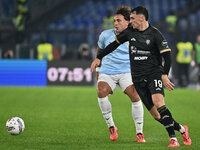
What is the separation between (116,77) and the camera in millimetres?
7910

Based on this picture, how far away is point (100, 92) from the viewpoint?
777cm

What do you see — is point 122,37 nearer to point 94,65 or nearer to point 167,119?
point 94,65

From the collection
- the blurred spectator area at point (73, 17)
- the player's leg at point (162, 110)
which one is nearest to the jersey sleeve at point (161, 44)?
the player's leg at point (162, 110)

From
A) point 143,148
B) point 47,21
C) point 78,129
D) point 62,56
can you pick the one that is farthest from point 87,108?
point 47,21

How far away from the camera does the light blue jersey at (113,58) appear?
795 centimetres

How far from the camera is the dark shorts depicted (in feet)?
22.4

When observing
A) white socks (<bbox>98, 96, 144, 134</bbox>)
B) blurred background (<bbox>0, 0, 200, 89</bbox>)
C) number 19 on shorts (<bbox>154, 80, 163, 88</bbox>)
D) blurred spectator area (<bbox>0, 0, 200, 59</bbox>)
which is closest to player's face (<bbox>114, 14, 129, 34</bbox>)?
white socks (<bbox>98, 96, 144, 134</bbox>)

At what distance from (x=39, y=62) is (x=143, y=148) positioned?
14809mm

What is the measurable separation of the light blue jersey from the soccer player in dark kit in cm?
74

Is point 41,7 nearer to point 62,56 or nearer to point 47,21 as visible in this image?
point 47,21

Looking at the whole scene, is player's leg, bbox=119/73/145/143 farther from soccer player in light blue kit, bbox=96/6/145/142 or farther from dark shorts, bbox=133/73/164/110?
dark shorts, bbox=133/73/164/110

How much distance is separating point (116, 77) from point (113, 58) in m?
0.31

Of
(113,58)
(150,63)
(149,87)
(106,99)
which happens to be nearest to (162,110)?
(149,87)

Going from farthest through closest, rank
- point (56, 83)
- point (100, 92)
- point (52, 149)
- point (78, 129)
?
1. point (56, 83)
2. point (78, 129)
3. point (100, 92)
4. point (52, 149)
